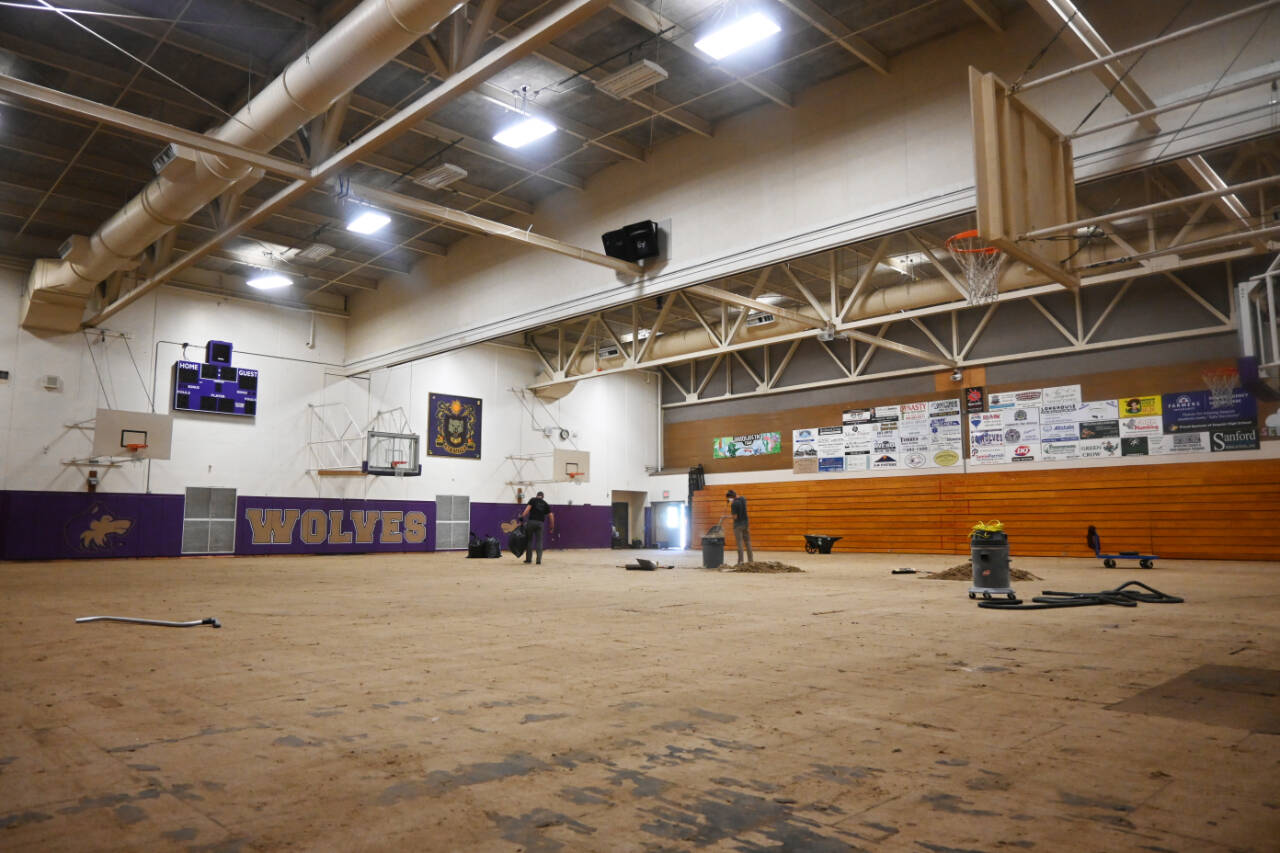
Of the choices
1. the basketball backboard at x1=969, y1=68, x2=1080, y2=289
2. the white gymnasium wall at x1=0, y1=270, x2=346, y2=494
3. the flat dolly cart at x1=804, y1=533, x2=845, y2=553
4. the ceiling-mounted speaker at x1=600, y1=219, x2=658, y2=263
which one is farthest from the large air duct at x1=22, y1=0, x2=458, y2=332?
the flat dolly cart at x1=804, y1=533, x2=845, y2=553

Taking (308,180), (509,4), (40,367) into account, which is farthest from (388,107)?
(40,367)

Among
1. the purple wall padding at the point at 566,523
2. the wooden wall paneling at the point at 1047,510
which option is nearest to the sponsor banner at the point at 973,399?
the wooden wall paneling at the point at 1047,510

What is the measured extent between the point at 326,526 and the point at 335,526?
0.26 meters

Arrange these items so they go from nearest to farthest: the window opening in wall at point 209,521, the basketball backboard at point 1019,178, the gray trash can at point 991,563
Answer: the basketball backboard at point 1019,178, the gray trash can at point 991,563, the window opening in wall at point 209,521

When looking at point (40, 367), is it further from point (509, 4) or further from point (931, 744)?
point (931, 744)

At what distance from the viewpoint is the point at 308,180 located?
11359mm

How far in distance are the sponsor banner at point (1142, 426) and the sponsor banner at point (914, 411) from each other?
200 inches

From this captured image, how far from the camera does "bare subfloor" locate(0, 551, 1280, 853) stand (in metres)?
2.26

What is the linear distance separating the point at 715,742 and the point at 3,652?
4985 mm

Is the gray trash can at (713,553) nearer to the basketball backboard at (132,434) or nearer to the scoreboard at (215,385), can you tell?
the basketball backboard at (132,434)

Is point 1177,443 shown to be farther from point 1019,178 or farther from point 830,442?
point 1019,178

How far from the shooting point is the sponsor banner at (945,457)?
22.5 meters

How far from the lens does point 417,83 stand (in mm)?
12344

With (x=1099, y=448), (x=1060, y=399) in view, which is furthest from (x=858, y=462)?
(x=1099, y=448)
